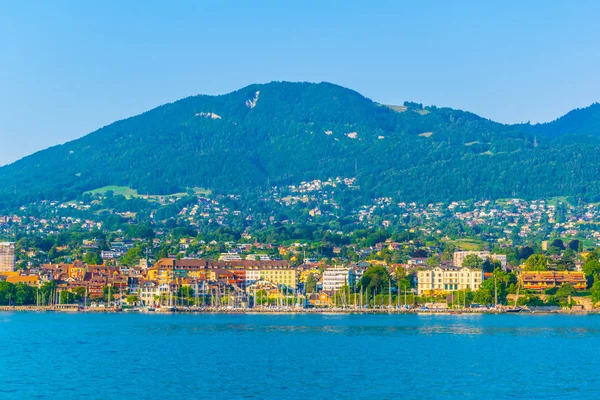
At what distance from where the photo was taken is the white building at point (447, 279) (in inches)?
4995

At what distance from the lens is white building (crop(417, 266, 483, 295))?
416 ft

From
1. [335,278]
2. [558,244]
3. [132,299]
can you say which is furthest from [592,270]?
[558,244]

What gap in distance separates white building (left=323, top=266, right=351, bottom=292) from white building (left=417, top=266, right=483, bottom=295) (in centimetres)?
908

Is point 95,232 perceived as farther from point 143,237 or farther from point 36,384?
point 36,384

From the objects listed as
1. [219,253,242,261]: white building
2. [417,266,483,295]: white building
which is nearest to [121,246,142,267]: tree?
[219,253,242,261]: white building

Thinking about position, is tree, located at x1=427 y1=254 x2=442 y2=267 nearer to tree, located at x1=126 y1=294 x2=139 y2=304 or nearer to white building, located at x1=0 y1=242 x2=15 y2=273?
tree, located at x1=126 y1=294 x2=139 y2=304

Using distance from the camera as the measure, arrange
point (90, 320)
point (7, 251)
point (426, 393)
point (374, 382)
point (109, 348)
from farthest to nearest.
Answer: point (7, 251), point (90, 320), point (109, 348), point (374, 382), point (426, 393)

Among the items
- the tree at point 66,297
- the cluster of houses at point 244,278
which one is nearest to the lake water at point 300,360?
the cluster of houses at point 244,278

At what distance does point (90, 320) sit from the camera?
334 ft

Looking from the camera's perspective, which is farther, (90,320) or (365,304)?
(365,304)

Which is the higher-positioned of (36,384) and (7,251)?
(7,251)

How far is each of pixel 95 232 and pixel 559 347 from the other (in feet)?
462

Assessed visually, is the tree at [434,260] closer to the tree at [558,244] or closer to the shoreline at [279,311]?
the tree at [558,244]

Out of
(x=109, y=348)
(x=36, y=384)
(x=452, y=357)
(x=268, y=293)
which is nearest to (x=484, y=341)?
(x=452, y=357)
